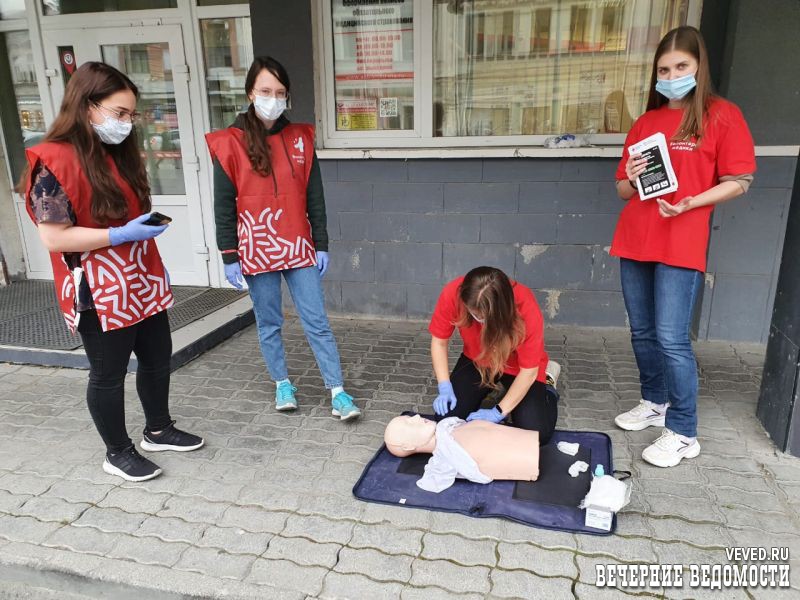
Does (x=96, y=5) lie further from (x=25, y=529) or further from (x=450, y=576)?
(x=450, y=576)

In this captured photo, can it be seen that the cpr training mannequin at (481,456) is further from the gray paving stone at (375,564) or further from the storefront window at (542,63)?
the storefront window at (542,63)

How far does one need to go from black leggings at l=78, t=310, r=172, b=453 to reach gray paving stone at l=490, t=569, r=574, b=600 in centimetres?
179

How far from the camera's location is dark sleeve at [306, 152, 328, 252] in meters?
3.17

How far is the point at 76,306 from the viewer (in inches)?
93.7

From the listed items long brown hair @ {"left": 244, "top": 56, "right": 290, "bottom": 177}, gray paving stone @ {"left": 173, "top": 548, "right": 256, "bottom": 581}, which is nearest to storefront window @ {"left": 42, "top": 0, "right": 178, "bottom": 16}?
long brown hair @ {"left": 244, "top": 56, "right": 290, "bottom": 177}

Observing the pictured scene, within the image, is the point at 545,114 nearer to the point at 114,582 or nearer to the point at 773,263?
the point at 773,263

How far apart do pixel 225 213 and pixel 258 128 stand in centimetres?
47

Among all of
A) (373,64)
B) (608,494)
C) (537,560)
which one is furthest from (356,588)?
(373,64)

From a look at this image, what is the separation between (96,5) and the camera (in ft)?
17.1

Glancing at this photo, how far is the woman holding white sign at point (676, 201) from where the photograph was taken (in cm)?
246

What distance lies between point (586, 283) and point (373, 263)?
1.72 meters

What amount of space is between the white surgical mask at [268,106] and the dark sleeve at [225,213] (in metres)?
0.34

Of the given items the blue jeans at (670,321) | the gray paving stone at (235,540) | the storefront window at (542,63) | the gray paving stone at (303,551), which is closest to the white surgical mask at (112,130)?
the gray paving stone at (235,540)

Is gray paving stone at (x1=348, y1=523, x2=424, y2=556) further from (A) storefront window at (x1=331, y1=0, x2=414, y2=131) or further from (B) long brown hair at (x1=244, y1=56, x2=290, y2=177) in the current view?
(A) storefront window at (x1=331, y1=0, x2=414, y2=131)
